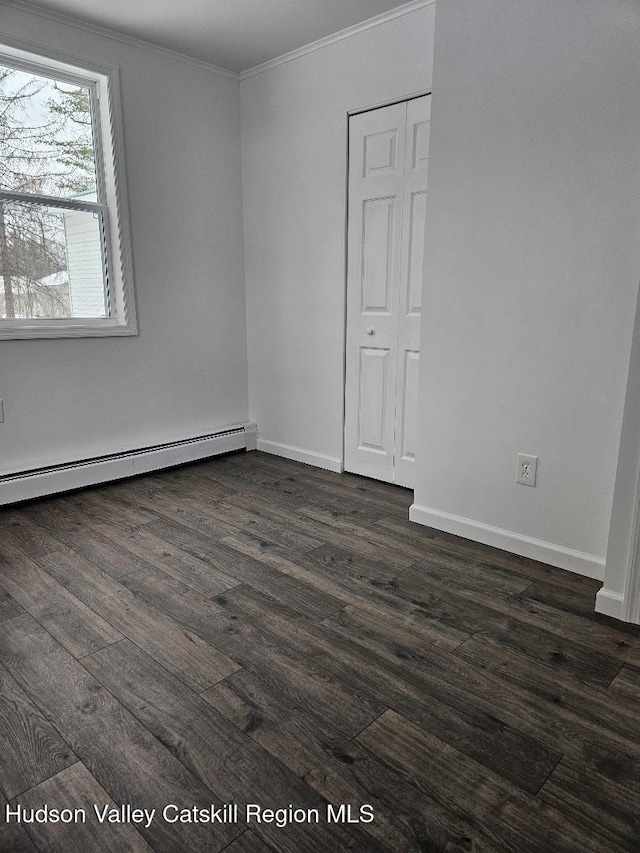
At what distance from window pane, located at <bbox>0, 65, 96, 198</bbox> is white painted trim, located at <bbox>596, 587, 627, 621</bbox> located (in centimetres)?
317

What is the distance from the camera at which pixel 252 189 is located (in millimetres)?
3760

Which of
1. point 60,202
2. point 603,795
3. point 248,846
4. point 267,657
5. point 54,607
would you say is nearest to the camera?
point 248,846

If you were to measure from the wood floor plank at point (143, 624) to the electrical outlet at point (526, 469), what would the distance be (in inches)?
54.4

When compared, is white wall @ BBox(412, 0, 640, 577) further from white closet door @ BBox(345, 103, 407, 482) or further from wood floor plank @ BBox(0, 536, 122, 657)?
wood floor plank @ BBox(0, 536, 122, 657)

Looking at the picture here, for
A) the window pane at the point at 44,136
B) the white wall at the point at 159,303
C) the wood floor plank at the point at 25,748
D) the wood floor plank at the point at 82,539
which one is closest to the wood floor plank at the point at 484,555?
the wood floor plank at the point at 82,539

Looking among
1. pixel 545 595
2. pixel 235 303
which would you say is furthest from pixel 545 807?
pixel 235 303

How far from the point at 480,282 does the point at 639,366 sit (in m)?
0.77

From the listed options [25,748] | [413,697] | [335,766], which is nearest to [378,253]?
[413,697]

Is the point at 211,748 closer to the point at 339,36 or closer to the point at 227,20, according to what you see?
the point at 227,20

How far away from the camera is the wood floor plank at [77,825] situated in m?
1.15

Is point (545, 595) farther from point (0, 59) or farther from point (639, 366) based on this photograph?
point (0, 59)

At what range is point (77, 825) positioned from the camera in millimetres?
1199

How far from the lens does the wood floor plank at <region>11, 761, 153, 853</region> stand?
1151 mm

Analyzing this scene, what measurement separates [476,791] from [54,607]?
59.7 inches
